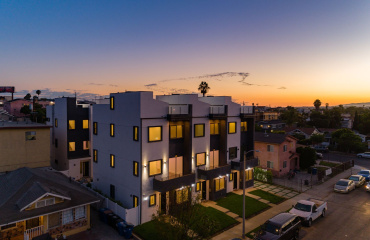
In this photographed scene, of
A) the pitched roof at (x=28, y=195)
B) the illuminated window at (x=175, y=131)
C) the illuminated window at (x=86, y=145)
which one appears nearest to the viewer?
the pitched roof at (x=28, y=195)

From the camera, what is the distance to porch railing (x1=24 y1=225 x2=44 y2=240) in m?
18.4

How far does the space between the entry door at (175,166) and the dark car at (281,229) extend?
10.3 meters

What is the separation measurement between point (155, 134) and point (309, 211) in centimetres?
1670

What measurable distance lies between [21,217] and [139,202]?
9.38 meters

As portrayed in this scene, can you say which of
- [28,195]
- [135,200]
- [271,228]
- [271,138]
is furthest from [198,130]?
[271,138]

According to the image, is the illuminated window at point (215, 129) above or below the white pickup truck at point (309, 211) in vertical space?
above

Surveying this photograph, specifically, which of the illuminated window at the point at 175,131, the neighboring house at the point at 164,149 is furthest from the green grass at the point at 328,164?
the illuminated window at the point at 175,131

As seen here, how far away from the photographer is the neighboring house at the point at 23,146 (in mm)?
29223

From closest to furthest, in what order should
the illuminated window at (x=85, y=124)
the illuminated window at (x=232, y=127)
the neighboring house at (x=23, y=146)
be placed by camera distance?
the neighboring house at (x=23, y=146), the illuminated window at (x=232, y=127), the illuminated window at (x=85, y=124)

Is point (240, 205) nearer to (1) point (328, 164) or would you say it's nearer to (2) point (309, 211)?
(2) point (309, 211)

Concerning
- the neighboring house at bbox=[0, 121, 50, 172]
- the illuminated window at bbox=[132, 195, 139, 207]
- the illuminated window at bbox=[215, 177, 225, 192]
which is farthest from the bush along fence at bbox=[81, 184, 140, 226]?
the neighboring house at bbox=[0, 121, 50, 172]

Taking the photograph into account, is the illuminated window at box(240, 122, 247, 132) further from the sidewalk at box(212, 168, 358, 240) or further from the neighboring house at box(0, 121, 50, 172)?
the neighboring house at box(0, 121, 50, 172)

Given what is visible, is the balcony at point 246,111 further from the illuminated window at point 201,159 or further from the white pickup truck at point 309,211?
the white pickup truck at point 309,211

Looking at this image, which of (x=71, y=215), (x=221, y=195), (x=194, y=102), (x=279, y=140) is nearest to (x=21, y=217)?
(x=71, y=215)
